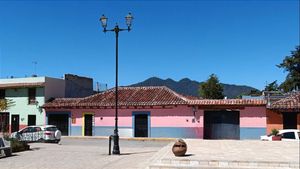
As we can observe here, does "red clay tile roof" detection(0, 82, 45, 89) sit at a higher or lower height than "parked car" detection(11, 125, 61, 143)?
higher

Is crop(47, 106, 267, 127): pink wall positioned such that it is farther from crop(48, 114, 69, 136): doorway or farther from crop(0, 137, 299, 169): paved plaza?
crop(0, 137, 299, 169): paved plaza

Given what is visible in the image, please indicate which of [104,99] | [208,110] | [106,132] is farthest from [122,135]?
[208,110]

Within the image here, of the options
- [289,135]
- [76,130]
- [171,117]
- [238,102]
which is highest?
[238,102]

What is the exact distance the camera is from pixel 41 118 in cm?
3584

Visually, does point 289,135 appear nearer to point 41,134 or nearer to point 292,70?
point 41,134

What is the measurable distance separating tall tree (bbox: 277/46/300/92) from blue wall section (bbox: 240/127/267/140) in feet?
Result: 76.2

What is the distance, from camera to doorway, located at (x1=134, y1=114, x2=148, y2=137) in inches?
1268

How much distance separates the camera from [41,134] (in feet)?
87.5

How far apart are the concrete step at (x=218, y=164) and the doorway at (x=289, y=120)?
15385 millimetres

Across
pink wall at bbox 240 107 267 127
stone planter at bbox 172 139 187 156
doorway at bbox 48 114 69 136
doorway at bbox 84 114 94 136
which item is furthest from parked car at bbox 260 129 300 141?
doorway at bbox 48 114 69 136

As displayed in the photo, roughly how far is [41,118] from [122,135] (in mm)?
8481

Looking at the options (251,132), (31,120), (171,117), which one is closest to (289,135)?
(251,132)

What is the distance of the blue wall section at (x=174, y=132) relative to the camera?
30.6m

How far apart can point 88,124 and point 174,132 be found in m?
8.16
